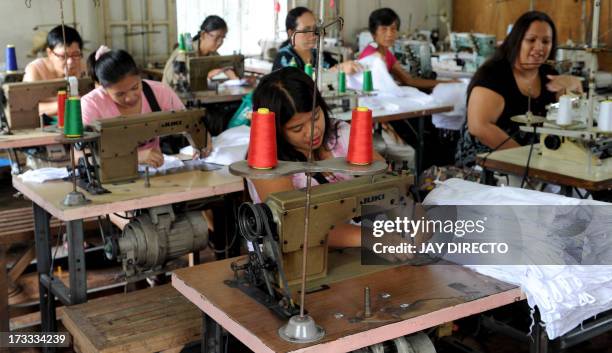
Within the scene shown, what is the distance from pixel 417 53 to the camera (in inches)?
239

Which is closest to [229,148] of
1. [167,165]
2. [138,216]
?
[167,165]

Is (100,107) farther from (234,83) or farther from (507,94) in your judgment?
(234,83)

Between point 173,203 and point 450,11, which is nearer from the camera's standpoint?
point 173,203

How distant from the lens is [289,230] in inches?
78.6

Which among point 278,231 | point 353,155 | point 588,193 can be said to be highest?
point 353,155

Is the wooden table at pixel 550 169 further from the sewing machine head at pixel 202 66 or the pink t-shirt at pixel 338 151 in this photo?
the sewing machine head at pixel 202 66

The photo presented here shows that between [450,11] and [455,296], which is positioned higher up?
[450,11]

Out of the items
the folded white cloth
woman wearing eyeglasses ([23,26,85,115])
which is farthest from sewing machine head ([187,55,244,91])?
woman wearing eyeglasses ([23,26,85,115])

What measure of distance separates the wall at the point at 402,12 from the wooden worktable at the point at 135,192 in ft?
17.8

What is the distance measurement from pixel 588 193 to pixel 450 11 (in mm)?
5923

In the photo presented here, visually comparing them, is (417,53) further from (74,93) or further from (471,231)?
(471,231)

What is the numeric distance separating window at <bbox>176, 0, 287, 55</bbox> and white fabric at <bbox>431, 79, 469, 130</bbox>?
3019 mm

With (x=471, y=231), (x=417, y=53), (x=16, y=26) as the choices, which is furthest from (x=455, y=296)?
(x=16, y=26)

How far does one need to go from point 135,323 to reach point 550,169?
1744 mm
